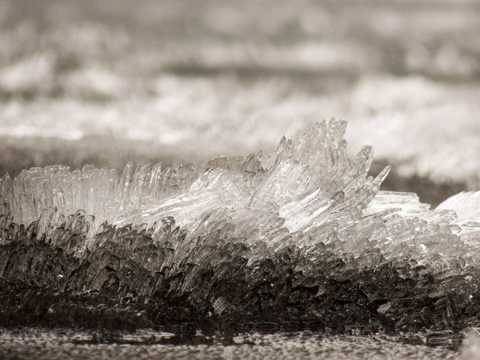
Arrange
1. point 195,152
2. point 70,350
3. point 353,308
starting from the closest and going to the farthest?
point 70,350 → point 353,308 → point 195,152

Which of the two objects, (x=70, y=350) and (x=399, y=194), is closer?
(x=70, y=350)

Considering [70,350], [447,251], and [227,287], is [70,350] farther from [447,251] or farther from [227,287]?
[447,251]

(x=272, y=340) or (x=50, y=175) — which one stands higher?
(x=50, y=175)

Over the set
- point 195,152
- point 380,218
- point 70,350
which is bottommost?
point 70,350

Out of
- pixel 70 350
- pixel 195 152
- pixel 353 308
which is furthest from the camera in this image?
pixel 195 152

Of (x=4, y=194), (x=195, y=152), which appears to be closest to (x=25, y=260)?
(x=4, y=194)

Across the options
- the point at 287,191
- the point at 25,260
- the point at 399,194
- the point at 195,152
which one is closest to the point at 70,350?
the point at 25,260
